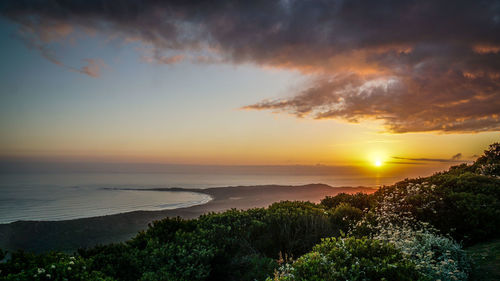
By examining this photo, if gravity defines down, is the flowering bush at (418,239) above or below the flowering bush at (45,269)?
above

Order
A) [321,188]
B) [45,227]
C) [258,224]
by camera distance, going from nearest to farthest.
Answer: [258,224]
[45,227]
[321,188]

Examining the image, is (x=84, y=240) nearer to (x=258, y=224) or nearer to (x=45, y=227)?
(x=45, y=227)

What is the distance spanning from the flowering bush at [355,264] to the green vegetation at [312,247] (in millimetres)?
17

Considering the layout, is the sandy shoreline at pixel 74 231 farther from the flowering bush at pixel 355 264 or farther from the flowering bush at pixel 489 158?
the flowering bush at pixel 355 264

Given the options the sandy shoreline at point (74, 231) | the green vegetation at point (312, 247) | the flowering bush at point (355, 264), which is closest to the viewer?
the flowering bush at point (355, 264)

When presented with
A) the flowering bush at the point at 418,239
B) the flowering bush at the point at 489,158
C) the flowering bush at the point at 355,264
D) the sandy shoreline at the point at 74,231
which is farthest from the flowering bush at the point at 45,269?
the flowering bush at the point at 489,158

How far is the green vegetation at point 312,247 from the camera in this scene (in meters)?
5.04

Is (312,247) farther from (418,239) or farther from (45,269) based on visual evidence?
(45,269)

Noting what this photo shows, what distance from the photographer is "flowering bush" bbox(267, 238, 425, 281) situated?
178 inches

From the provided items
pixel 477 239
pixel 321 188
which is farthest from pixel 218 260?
pixel 321 188

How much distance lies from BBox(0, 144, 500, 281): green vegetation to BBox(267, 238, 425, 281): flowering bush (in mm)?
17

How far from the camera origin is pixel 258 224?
859 centimetres

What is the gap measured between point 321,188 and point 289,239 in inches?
1329

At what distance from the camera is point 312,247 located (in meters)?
7.50
